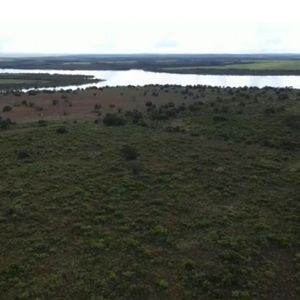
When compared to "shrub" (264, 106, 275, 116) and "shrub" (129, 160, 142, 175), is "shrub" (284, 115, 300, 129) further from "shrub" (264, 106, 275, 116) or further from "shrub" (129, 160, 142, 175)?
"shrub" (129, 160, 142, 175)

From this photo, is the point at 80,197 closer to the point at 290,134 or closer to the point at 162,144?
the point at 162,144

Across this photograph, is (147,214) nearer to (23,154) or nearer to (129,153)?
(129,153)

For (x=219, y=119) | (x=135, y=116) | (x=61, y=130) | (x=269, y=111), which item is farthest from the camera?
(x=269, y=111)

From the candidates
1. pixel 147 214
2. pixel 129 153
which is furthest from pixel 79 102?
pixel 147 214

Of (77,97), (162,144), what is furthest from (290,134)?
(77,97)

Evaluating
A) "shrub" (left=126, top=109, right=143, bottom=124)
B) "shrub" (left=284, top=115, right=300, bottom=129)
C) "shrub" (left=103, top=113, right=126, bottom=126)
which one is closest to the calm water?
"shrub" (left=126, top=109, right=143, bottom=124)
